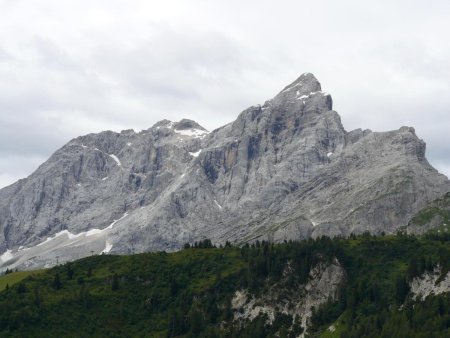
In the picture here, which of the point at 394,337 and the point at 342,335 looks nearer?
the point at 394,337

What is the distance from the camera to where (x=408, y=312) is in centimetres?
19600

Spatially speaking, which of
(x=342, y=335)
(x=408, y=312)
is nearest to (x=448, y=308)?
(x=408, y=312)

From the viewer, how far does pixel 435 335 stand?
177 meters

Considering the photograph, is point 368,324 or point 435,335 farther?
point 368,324

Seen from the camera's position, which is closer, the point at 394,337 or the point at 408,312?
the point at 394,337

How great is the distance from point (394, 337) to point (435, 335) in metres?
9.74

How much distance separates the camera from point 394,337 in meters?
181

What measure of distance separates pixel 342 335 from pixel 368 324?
24.3 feet

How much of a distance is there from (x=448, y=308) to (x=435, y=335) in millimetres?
16515

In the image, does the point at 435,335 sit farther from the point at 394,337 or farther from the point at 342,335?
the point at 342,335

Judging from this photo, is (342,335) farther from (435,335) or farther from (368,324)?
(435,335)

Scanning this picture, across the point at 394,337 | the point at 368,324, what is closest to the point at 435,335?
the point at 394,337

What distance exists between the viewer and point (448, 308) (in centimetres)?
19125

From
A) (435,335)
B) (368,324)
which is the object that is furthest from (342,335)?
(435,335)
